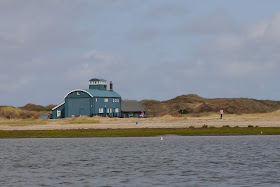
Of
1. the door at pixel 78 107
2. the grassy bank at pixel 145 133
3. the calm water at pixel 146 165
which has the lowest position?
the calm water at pixel 146 165

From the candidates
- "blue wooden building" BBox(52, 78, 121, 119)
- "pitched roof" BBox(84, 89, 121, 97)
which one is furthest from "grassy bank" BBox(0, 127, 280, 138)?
"pitched roof" BBox(84, 89, 121, 97)

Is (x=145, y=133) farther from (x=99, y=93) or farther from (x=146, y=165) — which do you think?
(x=99, y=93)

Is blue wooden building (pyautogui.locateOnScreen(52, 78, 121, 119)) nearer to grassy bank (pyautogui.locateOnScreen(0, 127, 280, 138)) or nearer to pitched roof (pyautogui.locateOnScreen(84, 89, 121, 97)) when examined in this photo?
pitched roof (pyautogui.locateOnScreen(84, 89, 121, 97))

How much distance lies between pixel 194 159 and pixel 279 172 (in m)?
10.2

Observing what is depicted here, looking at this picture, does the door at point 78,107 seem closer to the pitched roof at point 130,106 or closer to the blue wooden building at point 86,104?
the blue wooden building at point 86,104

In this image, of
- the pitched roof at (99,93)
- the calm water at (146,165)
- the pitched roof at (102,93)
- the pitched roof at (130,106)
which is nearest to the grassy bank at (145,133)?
the calm water at (146,165)

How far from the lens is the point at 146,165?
37094 millimetres

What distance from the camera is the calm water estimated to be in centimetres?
2884

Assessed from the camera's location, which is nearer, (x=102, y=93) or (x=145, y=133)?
(x=145, y=133)

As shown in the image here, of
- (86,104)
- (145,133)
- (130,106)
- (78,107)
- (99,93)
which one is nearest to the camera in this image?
(145,133)

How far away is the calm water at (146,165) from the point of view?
28844 mm

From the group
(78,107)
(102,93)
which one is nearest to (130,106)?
(102,93)

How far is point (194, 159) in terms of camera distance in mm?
40781

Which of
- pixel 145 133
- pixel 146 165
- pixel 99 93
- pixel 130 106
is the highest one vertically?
pixel 99 93
